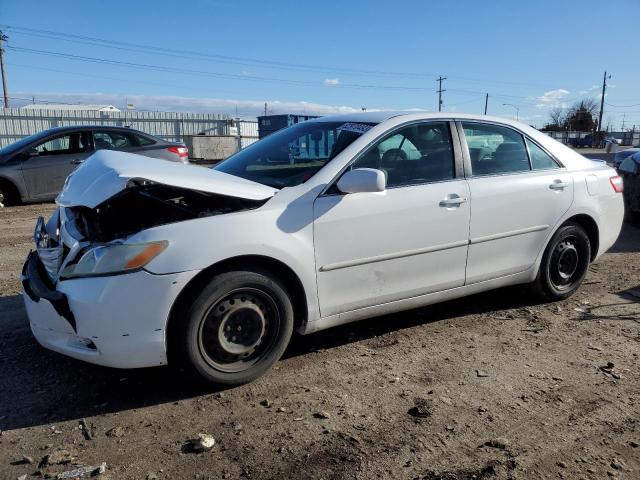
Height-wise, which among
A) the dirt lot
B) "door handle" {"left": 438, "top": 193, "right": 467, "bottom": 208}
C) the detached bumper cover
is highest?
"door handle" {"left": 438, "top": 193, "right": 467, "bottom": 208}

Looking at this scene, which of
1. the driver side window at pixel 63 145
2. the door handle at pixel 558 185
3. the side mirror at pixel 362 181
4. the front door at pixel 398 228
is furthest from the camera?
the driver side window at pixel 63 145

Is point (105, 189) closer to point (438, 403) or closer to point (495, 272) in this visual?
point (438, 403)

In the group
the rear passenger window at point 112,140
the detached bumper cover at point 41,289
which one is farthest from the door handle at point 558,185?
the rear passenger window at point 112,140

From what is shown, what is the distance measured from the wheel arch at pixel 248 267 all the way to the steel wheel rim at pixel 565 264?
2.48m

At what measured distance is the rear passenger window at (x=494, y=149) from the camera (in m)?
4.09

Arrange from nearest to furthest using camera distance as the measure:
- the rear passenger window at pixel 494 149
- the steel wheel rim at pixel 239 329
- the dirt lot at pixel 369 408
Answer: the dirt lot at pixel 369 408 → the steel wheel rim at pixel 239 329 → the rear passenger window at pixel 494 149

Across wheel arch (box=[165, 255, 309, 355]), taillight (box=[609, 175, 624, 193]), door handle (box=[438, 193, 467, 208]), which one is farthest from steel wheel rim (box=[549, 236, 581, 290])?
wheel arch (box=[165, 255, 309, 355])

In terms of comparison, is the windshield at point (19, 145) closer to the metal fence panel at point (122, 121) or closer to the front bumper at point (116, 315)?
the front bumper at point (116, 315)

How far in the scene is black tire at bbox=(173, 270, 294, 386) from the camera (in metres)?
2.95

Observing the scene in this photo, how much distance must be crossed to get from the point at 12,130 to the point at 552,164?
2773cm

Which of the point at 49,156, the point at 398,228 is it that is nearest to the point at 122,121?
the point at 49,156

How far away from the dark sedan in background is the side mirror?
7.94m

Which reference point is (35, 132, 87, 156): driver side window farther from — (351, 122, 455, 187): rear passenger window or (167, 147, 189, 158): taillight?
(351, 122, 455, 187): rear passenger window

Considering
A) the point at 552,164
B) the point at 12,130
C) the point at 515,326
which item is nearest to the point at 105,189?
the point at 515,326
